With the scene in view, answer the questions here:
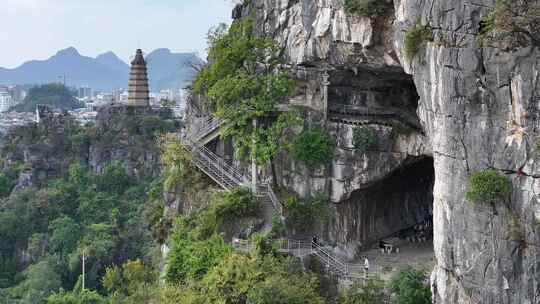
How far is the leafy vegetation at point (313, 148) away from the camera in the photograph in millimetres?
21531

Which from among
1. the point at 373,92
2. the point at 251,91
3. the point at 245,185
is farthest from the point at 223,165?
the point at 373,92

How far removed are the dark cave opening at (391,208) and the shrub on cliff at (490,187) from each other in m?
7.15

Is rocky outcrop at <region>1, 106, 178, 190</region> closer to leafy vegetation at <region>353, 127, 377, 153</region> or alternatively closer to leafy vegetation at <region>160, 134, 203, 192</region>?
leafy vegetation at <region>160, 134, 203, 192</region>

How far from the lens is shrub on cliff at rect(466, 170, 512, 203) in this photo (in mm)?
14664

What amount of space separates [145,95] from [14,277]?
23.1 m

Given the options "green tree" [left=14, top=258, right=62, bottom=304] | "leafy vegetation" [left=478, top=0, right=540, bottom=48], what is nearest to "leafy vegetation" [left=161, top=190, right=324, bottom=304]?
"leafy vegetation" [left=478, top=0, right=540, bottom=48]

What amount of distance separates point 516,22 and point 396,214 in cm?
1186

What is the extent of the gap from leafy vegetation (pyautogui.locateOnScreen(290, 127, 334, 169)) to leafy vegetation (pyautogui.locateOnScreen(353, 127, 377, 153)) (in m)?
0.80

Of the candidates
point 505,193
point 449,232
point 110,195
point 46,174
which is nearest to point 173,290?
point 449,232

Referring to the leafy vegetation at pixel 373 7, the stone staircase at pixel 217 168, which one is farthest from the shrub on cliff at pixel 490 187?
the stone staircase at pixel 217 168

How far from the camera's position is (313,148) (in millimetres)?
21547

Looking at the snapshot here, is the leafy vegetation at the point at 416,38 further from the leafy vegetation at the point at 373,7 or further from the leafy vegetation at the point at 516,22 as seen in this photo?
the leafy vegetation at the point at 373,7

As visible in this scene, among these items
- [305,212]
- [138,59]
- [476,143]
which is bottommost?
[305,212]

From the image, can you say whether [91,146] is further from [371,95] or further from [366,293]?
[366,293]
